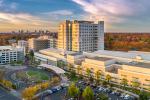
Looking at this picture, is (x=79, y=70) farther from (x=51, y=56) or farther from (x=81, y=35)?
(x=81, y=35)

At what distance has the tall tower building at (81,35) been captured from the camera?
103 feet

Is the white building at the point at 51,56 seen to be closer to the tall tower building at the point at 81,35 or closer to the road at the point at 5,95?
the tall tower building at the point at 81,35

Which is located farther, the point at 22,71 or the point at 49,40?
the point at 49,40

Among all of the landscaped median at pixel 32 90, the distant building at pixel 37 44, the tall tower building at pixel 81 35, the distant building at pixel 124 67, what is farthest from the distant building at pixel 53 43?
the landscaped median at pixel 32 90

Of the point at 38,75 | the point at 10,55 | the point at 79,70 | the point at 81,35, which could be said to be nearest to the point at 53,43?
the point at 81,35

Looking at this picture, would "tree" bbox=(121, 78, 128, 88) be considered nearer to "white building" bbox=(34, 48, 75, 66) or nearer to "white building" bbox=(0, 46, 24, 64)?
"white building" bbox=(34, 48, 75, 66)

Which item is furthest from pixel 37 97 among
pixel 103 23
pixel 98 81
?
pixel 103 23

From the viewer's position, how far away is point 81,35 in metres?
31.3

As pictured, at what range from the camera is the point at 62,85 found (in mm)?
19141

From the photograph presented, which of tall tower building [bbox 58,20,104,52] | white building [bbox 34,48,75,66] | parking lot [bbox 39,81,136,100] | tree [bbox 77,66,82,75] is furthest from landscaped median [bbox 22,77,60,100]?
tall tower building [bbox 58,20,104,52]

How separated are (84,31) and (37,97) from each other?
16870 millimetres

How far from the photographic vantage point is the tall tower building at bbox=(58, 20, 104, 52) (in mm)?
31334

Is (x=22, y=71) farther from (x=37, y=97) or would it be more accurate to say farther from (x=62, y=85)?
(x=37, y=97)

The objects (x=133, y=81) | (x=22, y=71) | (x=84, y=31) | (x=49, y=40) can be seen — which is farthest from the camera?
(x=49, y=40)
